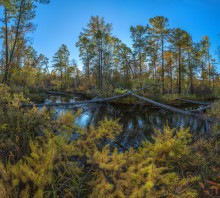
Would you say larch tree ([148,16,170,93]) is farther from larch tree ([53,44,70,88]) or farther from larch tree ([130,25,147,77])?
larch tree ([53,44,70,88])

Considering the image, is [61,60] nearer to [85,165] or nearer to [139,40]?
[139,40]

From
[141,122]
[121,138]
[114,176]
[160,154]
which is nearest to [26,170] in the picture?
[114,176]

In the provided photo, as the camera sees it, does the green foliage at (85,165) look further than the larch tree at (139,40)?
No

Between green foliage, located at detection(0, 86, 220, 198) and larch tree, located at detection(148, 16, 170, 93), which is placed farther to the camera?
larch tree, located at detection(148, 16, 170, 93)

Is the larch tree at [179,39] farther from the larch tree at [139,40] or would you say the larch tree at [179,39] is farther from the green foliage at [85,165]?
the green foliage at [85,165]

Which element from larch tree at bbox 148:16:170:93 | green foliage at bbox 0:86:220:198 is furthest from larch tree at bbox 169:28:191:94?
green foliage at bbox 0:86:220:198

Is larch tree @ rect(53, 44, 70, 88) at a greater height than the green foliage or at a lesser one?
greater

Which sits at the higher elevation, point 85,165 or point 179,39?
point 179,39

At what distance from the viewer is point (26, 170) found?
1.63 metres

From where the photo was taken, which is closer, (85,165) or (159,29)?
(85,165)

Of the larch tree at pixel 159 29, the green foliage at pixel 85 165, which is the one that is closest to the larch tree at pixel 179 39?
the larch tree at pixel 159 29

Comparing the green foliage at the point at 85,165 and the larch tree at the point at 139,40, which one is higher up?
the larch tree at the point at 139,40

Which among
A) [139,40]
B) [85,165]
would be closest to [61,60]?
[139,40]

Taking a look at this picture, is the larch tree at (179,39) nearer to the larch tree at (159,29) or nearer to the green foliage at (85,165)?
the larch tree at (159,29)
